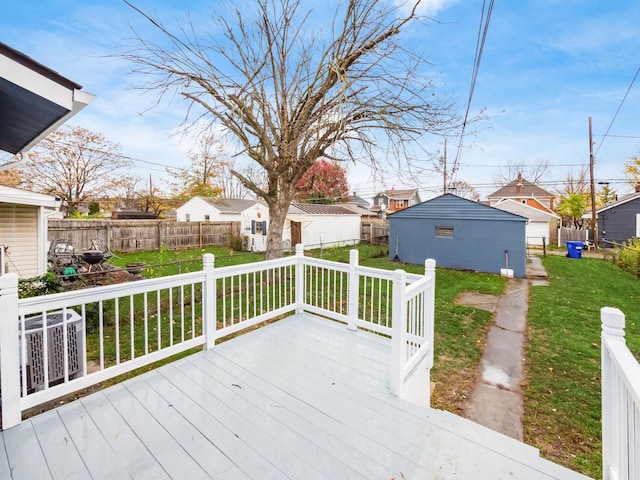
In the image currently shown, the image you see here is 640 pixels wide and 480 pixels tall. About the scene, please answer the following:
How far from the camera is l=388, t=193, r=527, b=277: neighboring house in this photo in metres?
10.5

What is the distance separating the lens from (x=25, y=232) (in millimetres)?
7133

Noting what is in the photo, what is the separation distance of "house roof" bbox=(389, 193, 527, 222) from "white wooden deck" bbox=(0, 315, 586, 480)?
32.1 ft

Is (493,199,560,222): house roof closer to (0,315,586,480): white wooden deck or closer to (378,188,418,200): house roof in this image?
(378,188,418,200): house roof

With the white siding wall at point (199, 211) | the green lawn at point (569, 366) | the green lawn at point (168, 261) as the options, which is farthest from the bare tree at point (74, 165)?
the green lawn at point (569, 366)

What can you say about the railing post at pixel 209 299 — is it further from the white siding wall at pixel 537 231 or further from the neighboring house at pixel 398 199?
the neighboring house at pixel 398 199

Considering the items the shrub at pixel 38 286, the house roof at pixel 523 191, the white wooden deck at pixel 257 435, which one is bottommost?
the white wooden deck at pixel 257 435

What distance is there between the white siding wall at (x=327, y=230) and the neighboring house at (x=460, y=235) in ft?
14.8

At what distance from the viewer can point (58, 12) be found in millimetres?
5027

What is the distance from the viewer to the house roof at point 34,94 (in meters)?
2.01

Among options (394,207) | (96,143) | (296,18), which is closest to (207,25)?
(296,18)

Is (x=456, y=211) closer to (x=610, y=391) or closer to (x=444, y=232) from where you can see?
(x=444, y=232)

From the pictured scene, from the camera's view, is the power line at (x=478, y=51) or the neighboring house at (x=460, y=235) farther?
the neighboring house at (x=460, y=235)

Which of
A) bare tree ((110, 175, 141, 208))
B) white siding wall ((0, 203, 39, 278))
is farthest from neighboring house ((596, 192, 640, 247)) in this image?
bare tree ((110, 175, 141, 208))

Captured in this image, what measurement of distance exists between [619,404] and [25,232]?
32.8 ft
